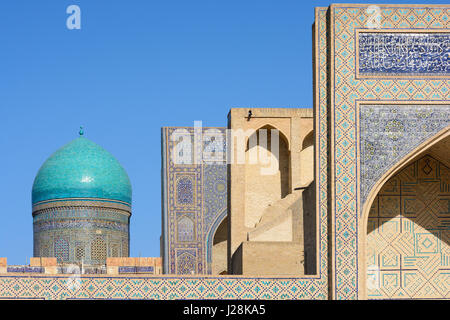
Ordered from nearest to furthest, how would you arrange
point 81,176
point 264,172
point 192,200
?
point 264,172, point 192,200, point 81,176

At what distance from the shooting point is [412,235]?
1287 centimetres

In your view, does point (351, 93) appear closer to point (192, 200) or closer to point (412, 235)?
point (412, 235)

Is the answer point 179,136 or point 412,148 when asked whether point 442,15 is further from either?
point 179,136

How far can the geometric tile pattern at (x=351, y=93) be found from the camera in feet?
38.9

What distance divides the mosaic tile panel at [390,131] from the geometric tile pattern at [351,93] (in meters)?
0.10

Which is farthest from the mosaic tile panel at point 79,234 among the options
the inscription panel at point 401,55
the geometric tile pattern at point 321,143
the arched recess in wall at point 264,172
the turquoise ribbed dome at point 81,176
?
the inscription panel at point 401,55

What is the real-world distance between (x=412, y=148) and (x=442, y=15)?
5.57 ft

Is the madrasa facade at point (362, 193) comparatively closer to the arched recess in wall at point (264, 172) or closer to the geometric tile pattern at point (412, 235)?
the geometric tile pattern at point (412, 235)

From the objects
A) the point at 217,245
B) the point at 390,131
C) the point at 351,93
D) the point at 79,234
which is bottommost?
the point at 217,245

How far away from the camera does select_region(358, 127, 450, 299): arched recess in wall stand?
1273 cm

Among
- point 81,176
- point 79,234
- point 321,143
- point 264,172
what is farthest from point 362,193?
point 81,176

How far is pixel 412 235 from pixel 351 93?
2081mm

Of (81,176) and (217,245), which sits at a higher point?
(81,176)

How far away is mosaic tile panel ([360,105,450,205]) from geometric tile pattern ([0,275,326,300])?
1362 millimetres
